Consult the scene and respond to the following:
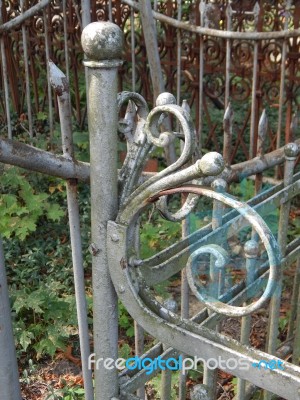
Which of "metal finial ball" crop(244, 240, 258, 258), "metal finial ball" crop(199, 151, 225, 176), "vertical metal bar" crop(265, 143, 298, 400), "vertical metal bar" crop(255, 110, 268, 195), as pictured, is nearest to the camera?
"metal finial ball" crop(199, 151, 225, 176)

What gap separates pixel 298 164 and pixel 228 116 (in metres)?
2.94

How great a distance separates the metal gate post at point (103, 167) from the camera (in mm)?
1102

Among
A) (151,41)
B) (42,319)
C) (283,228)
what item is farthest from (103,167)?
(151,41)

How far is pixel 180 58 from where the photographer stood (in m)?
4.19

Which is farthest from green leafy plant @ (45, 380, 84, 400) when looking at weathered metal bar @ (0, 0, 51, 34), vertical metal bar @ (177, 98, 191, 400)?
weathered metal bar @ (0, 0, 51, 34)

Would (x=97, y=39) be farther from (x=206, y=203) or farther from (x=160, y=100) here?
(x=206, y=203)

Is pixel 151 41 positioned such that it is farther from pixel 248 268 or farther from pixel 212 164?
pixel 212 164

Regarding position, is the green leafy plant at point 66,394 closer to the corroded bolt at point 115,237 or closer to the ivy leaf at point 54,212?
the ivy leaf at point 54,212

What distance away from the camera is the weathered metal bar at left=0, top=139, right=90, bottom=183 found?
124 centimetres

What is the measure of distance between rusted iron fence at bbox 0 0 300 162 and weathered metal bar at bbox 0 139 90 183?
2.76m

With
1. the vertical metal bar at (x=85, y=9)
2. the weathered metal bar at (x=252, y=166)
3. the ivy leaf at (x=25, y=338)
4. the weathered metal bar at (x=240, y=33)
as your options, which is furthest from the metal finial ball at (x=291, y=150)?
the vertical metal bar at (x=85, y=9)

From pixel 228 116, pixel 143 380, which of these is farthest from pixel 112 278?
pixel 228 116

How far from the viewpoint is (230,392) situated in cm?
262

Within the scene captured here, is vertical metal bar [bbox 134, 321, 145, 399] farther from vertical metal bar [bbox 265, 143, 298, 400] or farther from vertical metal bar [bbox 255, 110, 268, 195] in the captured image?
vertical metal bar [bbox 255, 110, 268, 195]
